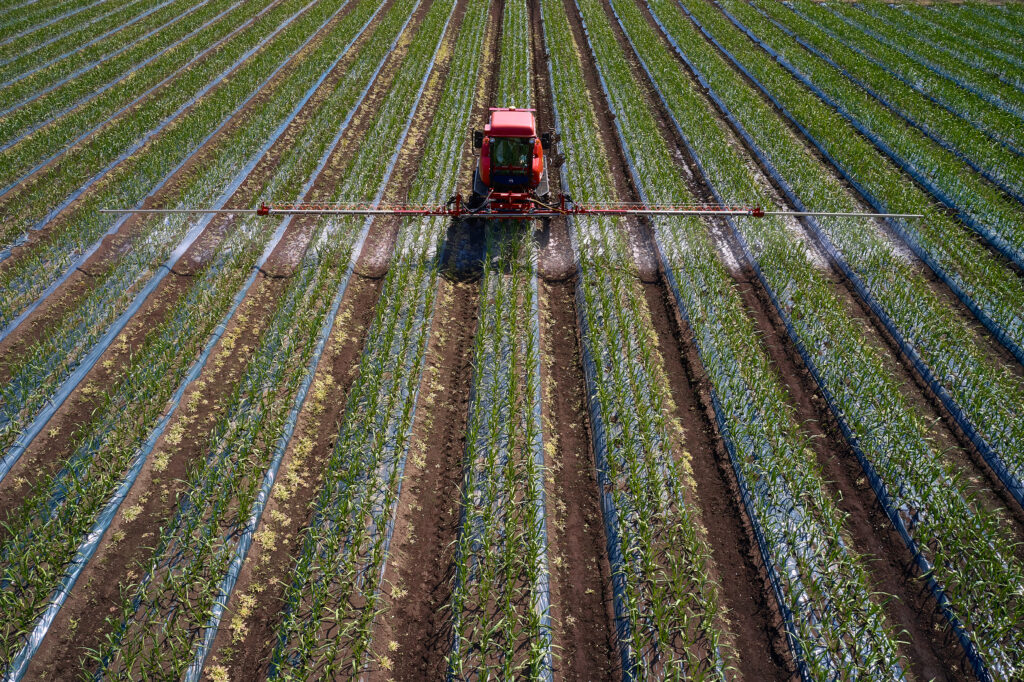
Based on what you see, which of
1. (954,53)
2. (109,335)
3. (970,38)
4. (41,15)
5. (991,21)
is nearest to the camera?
(109,335)

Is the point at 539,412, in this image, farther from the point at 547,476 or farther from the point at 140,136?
the point at 140,136

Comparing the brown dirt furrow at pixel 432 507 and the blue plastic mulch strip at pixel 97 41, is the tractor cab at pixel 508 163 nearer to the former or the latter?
the brown dirt furrow at pixel 432 507

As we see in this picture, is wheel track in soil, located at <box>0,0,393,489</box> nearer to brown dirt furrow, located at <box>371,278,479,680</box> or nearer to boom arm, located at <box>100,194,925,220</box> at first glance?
boom arm, located at <box>100,194,925,220</box>

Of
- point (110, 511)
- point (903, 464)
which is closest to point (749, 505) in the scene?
point (903, 464)

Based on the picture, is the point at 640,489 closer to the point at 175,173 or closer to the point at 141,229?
the point at 141,229

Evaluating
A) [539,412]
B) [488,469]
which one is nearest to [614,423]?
[539,412]

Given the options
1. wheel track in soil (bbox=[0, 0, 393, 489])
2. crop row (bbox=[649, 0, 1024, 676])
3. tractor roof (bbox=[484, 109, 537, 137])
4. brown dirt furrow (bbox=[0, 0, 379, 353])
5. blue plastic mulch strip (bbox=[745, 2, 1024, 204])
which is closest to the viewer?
crop row (bbox=[649, 0, 1024, 676])

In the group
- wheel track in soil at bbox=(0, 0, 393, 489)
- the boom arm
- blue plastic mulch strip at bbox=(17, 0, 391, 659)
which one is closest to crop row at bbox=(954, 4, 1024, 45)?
the boom arm
